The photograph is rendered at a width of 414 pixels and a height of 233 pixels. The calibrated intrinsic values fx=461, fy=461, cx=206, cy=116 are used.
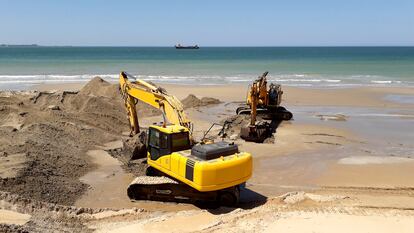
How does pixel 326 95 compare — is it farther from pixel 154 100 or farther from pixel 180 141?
pixel 180 141

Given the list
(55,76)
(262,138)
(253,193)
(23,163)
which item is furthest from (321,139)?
(55,76)

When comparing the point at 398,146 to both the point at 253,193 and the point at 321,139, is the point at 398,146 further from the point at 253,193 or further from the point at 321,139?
the point at 253,193

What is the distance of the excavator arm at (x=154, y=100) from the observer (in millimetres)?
12113

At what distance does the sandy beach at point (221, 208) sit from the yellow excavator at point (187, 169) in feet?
0.99

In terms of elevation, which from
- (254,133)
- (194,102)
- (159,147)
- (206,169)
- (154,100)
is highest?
(154,100)

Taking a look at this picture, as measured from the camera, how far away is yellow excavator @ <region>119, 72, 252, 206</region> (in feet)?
31.3

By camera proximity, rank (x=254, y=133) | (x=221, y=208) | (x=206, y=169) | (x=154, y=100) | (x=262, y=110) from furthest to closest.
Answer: (x=262, y=110) < (x=254, y=133) < (x=154, y=100) < (x=221, y=208) < (x=206, y=169)

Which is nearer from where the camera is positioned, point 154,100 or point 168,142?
point 168,142

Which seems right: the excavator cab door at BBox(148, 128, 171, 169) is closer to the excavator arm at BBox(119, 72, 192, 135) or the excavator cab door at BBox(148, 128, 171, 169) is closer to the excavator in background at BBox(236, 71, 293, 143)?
the excavator arm at BBox(119, 72, 192, 135)

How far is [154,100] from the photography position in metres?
13.1

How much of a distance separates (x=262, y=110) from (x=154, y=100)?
8.82 metres

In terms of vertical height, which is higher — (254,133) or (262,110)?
(262,110)

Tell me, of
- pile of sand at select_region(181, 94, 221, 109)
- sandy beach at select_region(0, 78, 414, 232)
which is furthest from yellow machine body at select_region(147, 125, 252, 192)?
pile of sand at select_region(181, 94, 221, 109)

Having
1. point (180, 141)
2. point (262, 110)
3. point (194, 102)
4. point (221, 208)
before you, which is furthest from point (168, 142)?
point (194, 102)
